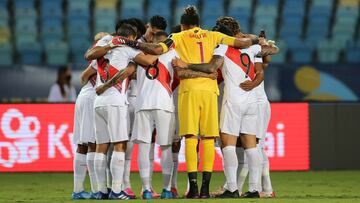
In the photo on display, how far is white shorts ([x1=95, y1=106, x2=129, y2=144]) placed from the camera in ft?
37.7

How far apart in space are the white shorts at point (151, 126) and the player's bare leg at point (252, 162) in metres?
0.94

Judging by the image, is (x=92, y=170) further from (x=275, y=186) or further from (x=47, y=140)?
(x=47, y=140)

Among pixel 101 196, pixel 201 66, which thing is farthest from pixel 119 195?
pixel 201 66

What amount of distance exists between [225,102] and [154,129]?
929 mm

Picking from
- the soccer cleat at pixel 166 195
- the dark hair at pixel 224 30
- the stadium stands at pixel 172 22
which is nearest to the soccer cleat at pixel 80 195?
the soccer cleat at pixel 166 195

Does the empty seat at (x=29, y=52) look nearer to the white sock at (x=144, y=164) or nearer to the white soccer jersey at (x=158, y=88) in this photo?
the white soccer jersey at (x=158, y=88)

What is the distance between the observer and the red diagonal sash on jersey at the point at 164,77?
38.4 feet

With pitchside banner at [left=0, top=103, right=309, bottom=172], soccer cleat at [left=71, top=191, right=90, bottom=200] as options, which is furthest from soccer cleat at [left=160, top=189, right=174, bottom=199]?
pitchside banner at [left=0, top=103, right=309, bottom=172]

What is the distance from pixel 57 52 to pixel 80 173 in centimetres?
1001

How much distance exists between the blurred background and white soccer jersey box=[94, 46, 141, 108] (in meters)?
8.24

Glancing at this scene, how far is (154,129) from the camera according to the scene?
1213cm

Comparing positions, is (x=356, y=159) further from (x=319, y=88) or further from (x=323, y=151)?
(x=319, y=88)

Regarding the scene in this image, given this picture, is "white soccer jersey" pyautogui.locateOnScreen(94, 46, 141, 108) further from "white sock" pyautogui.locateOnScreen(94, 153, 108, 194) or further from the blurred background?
the blurred background

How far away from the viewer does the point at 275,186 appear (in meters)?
14.6
